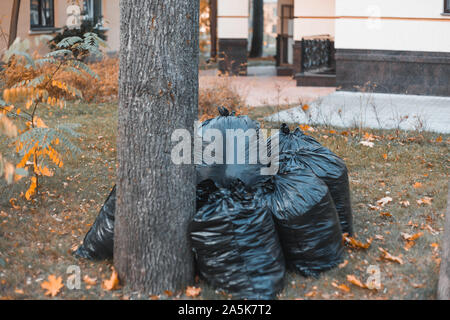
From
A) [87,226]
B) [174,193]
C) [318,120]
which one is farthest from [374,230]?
[318,120]

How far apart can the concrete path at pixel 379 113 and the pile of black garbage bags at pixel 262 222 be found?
2970 millimetres

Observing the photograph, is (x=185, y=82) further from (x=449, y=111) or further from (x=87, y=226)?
(x=449, y=111)

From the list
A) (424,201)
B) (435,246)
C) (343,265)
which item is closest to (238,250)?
(343,265)

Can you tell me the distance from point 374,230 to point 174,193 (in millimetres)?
1690

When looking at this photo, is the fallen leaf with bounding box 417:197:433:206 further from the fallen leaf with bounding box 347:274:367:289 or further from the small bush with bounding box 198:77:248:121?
the small bush with bounding box 198:77:248:121

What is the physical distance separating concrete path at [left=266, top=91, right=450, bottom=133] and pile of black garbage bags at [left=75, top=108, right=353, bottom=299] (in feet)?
9.74

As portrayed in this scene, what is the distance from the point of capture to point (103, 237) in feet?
11.6

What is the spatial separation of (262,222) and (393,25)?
788 cm

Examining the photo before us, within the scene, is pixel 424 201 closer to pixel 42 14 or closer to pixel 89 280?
pixel 89 280

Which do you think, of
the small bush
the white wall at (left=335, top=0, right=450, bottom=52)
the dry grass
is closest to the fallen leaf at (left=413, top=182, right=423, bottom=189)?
the dry grass

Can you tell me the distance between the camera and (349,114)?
8.12 metres

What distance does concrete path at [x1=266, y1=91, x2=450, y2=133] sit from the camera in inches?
285
